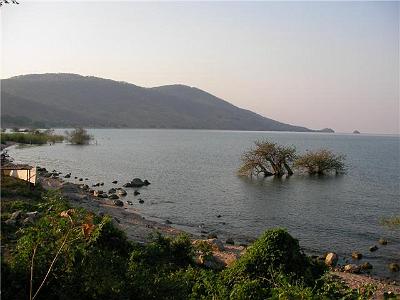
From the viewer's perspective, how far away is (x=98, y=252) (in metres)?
13.4

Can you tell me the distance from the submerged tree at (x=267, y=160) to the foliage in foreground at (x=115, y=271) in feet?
150

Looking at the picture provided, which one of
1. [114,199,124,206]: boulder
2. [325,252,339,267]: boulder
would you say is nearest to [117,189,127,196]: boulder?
[114,199,124,206]: boulder

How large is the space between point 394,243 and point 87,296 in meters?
24.5

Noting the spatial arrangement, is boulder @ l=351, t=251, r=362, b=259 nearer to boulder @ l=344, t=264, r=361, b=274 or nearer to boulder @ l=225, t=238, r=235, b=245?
boulder @ l=344, t=264, r=361, b=274

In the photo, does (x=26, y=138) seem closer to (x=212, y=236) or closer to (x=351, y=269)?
(x=212, y=236)

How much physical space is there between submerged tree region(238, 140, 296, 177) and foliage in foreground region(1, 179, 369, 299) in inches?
1806

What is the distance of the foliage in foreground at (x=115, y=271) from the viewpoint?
11.5 m

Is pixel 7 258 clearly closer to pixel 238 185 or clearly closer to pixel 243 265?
pixel 243 265

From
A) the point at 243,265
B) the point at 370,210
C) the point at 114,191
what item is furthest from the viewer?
the point at 114,191

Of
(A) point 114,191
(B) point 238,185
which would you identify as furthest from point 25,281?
(B) point 238,185

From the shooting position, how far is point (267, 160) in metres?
64.6

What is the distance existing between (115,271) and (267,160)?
5335 centimetres

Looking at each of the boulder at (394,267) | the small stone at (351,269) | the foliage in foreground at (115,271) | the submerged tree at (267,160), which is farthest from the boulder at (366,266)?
the submerged tree at (267,160)

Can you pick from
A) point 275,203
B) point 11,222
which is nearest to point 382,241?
point 275,203
